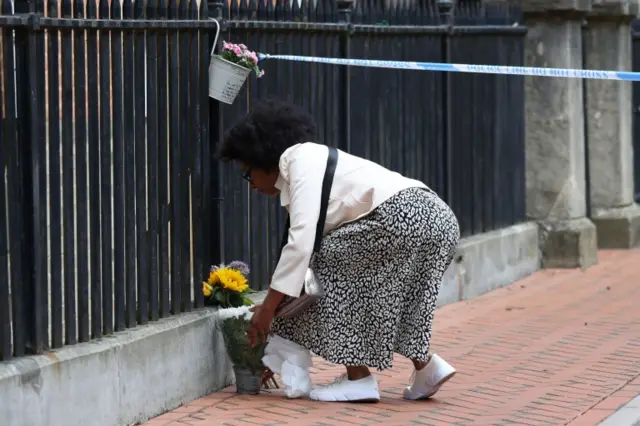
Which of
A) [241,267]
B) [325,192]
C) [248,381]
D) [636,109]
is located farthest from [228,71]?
[636,109]

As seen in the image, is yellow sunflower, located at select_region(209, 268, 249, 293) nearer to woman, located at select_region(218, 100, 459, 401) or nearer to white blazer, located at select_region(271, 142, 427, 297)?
woman, located at select_region(218, 100, 459, 401)

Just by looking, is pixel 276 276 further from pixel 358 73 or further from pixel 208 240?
pixel 358 73

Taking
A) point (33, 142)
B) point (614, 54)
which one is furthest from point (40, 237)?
point (614, 54)

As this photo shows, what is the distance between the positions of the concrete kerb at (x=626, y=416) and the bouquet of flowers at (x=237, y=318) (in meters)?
1.59

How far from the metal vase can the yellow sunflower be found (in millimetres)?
413

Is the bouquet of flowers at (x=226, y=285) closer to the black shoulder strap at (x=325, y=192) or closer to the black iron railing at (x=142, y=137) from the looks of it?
the black iron railing at (x=142, y=137)

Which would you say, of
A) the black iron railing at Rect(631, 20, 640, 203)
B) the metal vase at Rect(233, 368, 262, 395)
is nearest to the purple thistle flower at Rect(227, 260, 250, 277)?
the metal vase at Rect(233, 368, 262, 395)

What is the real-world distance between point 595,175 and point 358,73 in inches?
177

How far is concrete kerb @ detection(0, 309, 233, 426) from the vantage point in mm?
5523

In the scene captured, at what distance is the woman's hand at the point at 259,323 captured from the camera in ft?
20.9

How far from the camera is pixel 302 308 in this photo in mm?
6469

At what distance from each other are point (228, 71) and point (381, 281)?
134 centimetres

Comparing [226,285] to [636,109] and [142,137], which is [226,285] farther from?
[636,109]

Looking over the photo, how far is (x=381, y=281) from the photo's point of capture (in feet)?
21.3
